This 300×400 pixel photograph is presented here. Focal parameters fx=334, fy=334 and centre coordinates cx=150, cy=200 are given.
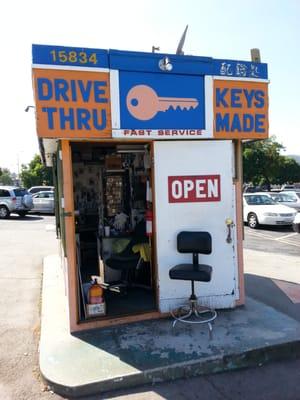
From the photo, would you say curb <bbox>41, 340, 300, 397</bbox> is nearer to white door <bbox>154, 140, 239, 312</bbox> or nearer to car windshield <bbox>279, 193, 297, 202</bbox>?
white door <bbox>154, 140, 239, 312</bbox>

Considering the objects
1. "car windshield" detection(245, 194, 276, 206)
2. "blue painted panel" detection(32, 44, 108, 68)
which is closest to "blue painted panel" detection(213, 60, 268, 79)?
"blue painted panel" detection(32, 44, 108, 68)

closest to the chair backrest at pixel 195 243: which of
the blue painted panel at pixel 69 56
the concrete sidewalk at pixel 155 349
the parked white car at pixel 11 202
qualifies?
the concrete sidewalk at pixel 155 349

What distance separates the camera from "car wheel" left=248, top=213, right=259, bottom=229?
1271cm

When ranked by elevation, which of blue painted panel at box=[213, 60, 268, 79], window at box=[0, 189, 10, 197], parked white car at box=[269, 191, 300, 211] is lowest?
parked white car at box=[269, 191, 300, 211]

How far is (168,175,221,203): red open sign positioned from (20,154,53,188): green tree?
1230 inches

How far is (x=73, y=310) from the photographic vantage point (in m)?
4.01

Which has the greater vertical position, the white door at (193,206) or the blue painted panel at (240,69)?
the blue painted panel at (240,69)

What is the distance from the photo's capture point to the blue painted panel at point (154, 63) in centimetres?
387

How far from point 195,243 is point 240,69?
2.29 meters

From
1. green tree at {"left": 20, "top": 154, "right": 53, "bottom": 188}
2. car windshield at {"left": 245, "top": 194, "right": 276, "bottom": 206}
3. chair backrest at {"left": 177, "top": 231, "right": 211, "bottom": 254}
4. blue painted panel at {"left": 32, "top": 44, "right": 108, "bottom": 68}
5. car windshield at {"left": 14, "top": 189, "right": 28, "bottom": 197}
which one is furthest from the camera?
green tree at {"left": 20, "top": 154, "right": 53, "bottom": 188}

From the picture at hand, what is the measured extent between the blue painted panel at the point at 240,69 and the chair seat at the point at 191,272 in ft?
7.95

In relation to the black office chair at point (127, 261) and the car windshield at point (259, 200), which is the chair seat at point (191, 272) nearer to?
the black office chair at point (127, 261)

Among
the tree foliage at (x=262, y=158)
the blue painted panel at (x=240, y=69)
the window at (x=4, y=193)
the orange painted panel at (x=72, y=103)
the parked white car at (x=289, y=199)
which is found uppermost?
the tree foliage at (x=262, y=158)

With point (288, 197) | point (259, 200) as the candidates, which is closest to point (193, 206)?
point (259, 200)
